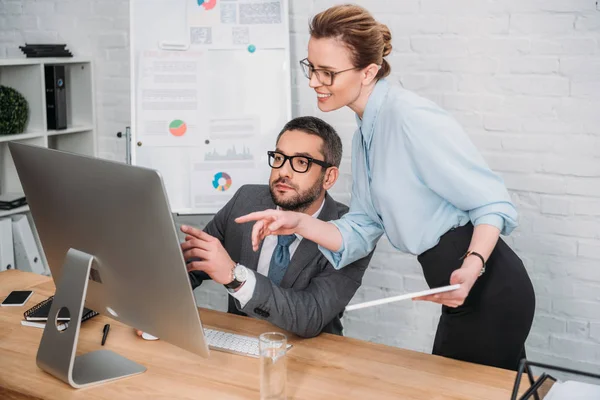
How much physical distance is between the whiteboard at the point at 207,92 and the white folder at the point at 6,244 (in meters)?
0.63

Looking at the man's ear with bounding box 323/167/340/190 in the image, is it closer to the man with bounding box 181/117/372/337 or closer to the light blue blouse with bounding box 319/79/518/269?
the man with bounding box 181/117/372/337

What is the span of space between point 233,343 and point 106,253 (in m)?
0.38

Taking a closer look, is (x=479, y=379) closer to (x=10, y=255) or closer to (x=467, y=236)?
(x=467, y=236)

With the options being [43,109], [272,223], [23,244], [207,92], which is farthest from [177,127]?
[272,223]

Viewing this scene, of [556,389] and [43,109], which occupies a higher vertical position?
[43,109]

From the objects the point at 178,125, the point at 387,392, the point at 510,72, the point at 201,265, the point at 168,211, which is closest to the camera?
the point at 168,211

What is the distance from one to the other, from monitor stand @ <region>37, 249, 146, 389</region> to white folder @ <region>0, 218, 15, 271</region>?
1687 millimetres

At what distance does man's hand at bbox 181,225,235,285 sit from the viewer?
61.0 inches

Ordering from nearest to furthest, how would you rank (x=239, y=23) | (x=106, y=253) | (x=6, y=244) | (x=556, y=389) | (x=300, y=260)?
(x=556, y=389) < (x=106, y=253) < (x=300, y=260) < (x=239, y=23) < (x=6, y=244)

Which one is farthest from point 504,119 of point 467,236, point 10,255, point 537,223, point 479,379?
point 10,255

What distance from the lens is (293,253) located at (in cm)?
191

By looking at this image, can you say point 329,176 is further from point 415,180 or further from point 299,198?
point 415,180

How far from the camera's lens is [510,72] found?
2646 millimetres

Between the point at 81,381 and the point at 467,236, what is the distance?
3.03 feet
